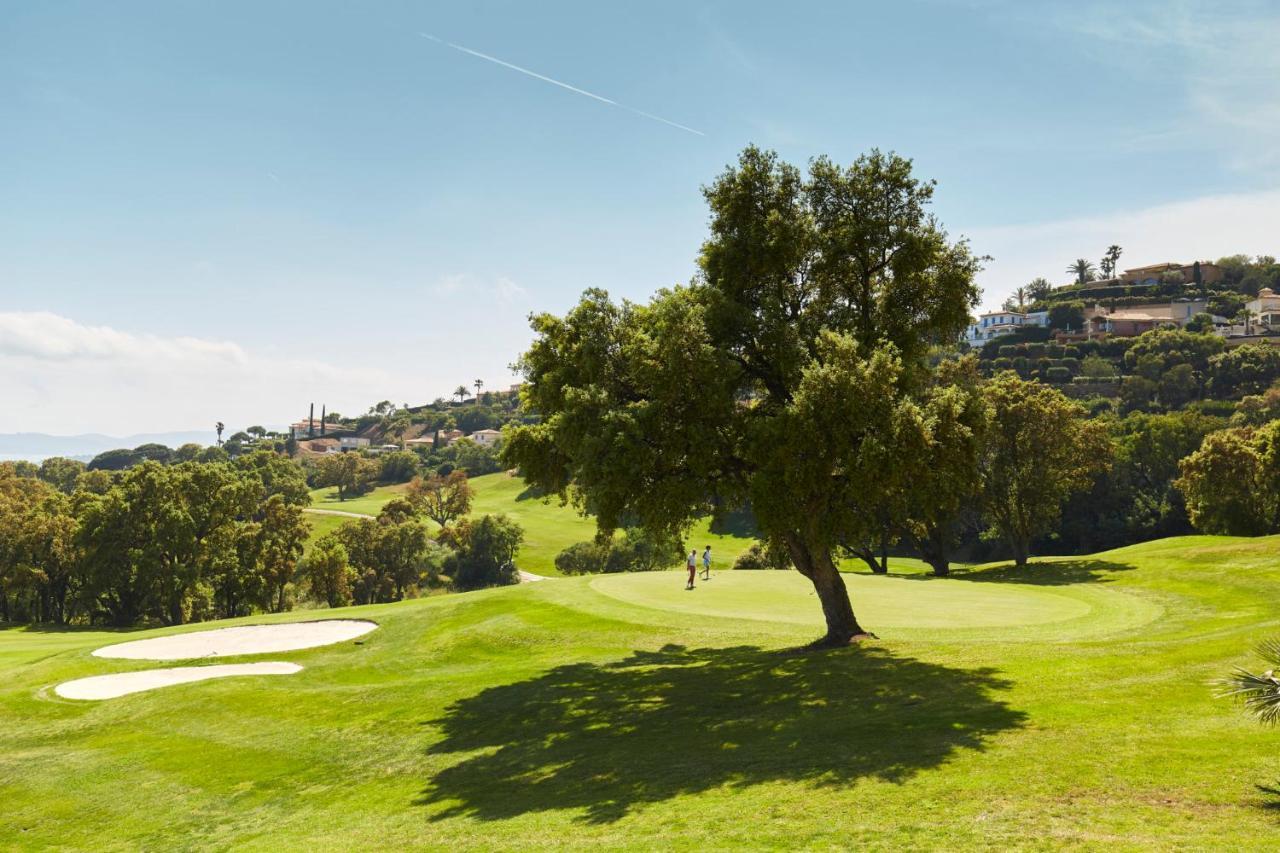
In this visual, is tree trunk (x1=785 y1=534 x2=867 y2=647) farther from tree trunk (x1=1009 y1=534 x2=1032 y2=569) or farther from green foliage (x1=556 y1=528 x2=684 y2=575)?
green foliage (x1=556 y1=528 x2=684 y2=575)

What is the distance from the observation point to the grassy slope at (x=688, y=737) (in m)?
11.5

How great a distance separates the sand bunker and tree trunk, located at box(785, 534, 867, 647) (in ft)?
64.3

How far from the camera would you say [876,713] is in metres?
17.0

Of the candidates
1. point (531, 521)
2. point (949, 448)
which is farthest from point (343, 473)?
point (949, 448)

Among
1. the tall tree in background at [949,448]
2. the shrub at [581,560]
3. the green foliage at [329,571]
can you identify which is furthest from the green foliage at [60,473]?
the tall tree in background at [949,448]

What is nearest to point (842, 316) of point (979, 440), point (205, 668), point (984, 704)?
point (979, 440)

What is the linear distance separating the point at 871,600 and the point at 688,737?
1915cm

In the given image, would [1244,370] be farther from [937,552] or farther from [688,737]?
[688,737]

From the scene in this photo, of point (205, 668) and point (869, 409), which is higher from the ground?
point (869, 409)

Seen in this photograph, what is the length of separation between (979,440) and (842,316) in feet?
19.7

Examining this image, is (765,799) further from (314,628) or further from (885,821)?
(314,628)

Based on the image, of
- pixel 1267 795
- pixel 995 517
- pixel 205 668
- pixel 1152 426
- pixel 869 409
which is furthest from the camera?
pixel 1152 426

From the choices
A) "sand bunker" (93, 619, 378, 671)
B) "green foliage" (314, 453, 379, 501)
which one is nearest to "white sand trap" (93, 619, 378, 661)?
"sand bunker" (93, 619, 378, 671)

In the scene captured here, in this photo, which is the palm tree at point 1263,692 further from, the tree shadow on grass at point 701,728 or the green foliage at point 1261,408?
the green foliage at point 1261,408
